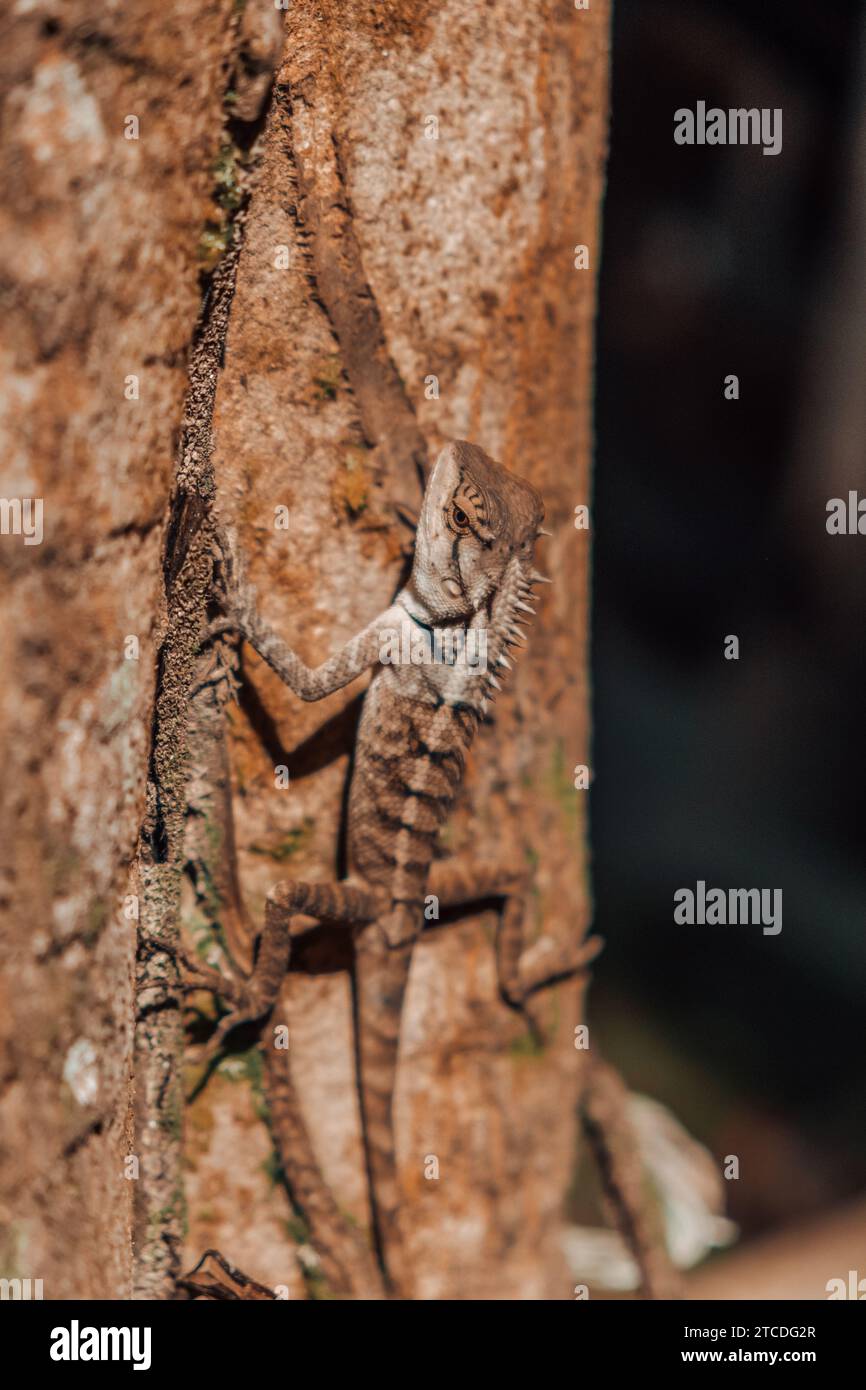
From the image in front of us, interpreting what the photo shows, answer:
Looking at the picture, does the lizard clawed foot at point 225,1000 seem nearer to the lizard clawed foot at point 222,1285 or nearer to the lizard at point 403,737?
the lizard at point 403,737

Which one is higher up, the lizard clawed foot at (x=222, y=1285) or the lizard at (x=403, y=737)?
the lizard at (x=403, y=737)

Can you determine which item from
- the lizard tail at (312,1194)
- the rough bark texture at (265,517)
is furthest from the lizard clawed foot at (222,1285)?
the lizard tail at (312,1194)

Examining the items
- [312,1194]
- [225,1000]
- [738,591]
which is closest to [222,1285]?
[312,1194]

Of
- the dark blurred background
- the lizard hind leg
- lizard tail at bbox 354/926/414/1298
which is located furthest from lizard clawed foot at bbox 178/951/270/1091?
the dark blurred background

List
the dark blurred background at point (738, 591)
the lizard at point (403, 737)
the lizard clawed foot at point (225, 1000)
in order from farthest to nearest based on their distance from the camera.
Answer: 1. the dark blurred background at point (738, 591)
2. the lizard at point (403, 737)
3. the lizard clawed foot at point (225, 1000)

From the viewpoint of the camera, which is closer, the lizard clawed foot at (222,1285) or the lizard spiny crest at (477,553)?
the lizard clawed foot at (222,1285)

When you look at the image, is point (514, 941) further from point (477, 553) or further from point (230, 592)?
point (230, 592)

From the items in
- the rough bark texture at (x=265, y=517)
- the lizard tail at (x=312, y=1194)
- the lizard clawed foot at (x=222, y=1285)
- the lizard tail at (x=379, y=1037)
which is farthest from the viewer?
the lizard tail at (x=379, y=1037)
